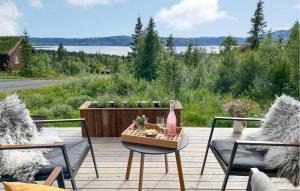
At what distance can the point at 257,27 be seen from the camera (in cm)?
2362

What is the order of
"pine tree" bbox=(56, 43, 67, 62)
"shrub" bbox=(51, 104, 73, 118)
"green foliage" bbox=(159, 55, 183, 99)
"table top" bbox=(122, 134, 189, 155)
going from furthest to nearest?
"pine tree" bbox=(56, 43, 67, 62) < "green foliage" bbox=(159, 55, 183, 99) < "shrub" bbox=(51, 104, 73, 118) < "table top" bbox=(122, 134, 189, 155)

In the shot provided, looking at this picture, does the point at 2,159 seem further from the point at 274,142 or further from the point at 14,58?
the point at 14,58

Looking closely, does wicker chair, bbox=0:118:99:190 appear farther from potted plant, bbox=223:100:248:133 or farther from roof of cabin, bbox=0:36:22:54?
roof of cabin, bbox=0:36:22:54

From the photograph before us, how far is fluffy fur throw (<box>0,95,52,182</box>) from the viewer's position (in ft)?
5.68

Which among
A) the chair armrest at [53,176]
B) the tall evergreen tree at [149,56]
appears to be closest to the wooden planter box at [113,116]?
the chair armrest at [53,176]

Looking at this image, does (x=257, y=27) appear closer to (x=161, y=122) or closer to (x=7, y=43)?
(x=7, y=43)

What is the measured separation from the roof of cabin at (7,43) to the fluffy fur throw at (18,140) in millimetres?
16042

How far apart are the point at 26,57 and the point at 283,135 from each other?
1737cm

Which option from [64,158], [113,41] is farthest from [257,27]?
[64,158]

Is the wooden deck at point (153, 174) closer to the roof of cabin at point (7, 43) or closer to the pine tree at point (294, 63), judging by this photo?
the pine tree at point (294, 63)

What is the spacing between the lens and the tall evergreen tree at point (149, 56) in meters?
13.6

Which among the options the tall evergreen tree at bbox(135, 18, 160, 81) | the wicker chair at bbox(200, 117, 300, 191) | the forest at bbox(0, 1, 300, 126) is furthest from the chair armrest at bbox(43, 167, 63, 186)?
the tall evergreen tree at bbox(135, 18, 160, 81)

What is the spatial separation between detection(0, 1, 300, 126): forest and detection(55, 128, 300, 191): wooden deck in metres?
1.72

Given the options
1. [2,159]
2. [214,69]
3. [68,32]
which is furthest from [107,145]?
[214,69]
